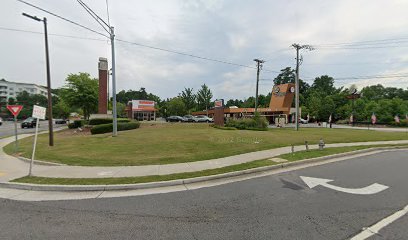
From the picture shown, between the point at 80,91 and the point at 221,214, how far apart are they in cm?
3777

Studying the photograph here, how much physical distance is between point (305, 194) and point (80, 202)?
18.8 feet

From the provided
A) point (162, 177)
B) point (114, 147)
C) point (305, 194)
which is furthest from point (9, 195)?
point (305, 194)

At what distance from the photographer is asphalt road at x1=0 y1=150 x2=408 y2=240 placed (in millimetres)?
3699

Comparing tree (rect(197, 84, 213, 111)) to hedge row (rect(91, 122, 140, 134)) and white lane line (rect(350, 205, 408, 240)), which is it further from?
white lane line (rect(350, 205, 408, 240))

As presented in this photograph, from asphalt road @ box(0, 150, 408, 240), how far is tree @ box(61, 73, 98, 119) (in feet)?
111

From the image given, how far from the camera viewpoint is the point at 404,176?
23.7 feet

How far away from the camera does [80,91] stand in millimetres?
35219

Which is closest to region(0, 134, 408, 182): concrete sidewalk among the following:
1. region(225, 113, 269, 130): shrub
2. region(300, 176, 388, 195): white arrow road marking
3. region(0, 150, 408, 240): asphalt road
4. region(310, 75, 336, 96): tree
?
region(0, 150, 408, 240): asphalt road

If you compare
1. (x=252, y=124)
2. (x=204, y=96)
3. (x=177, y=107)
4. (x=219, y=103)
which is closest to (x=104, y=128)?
(x=219, y=103)

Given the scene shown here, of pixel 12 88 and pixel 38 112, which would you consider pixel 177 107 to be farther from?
pixel 12 88

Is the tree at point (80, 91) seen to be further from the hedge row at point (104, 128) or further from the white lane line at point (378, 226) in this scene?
the white lane line at point (378, 226)

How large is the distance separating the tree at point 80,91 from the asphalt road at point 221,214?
33695 mm

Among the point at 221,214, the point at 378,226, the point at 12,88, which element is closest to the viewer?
the point at 378,226

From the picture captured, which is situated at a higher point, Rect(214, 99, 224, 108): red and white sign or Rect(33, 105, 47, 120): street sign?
Rect(214, 99, 224, 108): red and white sign
